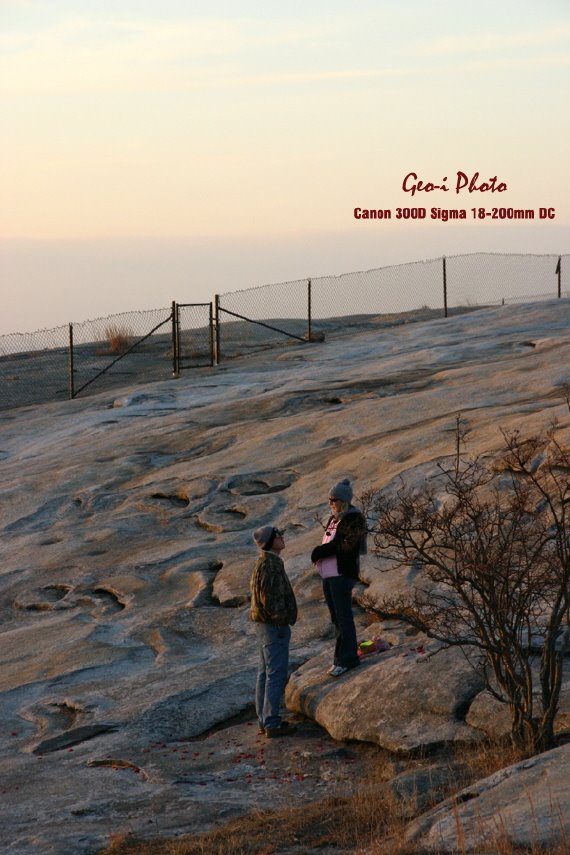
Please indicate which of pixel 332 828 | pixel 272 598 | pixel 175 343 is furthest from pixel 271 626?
pixel 175 343

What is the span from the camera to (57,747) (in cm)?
984

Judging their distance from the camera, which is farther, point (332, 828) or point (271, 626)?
point (271, 626)

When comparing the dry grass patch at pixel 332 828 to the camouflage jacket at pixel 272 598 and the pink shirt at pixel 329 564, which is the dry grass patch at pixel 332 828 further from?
the pink shirt at pixel 329 564

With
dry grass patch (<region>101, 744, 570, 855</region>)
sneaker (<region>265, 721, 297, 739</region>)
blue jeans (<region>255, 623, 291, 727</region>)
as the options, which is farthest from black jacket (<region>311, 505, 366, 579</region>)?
dry grass patch (<region>101, 744, 570, 855</region>)

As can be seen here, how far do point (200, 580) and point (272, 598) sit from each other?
13.2 ft

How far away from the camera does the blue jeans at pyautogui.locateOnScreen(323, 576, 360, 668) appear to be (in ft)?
32.9

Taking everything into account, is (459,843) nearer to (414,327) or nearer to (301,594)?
(301,594)

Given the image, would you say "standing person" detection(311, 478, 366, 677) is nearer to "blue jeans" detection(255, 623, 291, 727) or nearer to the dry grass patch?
"blue jeans" detection(255, 623, 291, 727)

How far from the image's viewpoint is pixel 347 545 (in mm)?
10078

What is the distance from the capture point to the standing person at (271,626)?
959cm

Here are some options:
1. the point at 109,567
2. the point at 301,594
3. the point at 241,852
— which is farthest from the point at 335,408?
the point at 241,852

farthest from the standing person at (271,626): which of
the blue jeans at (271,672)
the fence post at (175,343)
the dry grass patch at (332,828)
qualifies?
the fence post at (175,343)

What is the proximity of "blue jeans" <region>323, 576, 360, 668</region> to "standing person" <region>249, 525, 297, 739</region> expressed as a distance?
18.6 inches

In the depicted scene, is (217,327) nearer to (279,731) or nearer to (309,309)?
(309,309)
